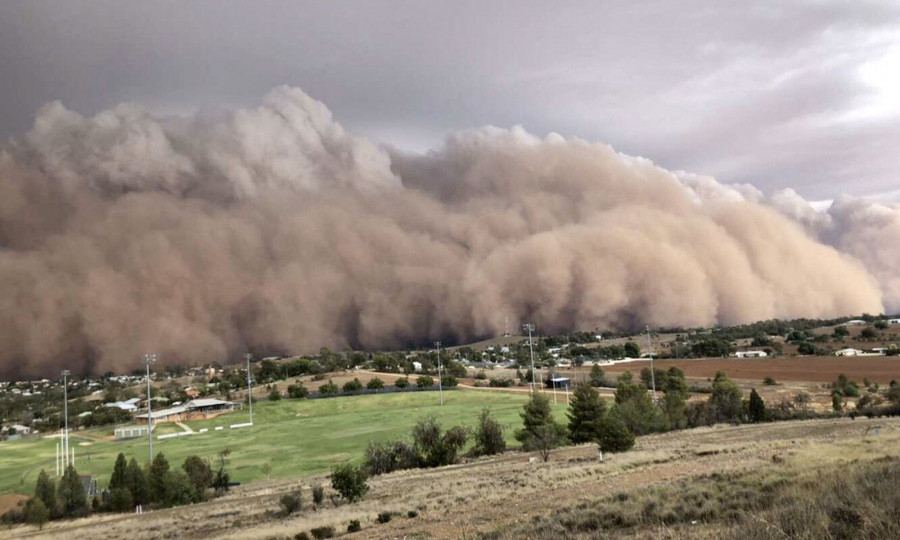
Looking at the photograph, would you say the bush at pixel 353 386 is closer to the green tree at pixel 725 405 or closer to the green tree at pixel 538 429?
the green tree at pixel 538 429

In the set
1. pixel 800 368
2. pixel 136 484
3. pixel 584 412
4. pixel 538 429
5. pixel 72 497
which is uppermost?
pixel 584 412

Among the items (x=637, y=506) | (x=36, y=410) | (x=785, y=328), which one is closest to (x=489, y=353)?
(x=785, y=328)

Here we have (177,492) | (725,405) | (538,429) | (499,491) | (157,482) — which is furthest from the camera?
(725,405)

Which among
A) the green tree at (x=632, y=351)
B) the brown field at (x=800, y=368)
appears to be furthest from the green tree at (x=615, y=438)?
the green tree at (x=632, y=351)

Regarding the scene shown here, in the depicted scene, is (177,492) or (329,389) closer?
(177,492)

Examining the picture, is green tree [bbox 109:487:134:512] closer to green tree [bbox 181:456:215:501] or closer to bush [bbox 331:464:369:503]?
green tree [bbox 181:456:215:501]

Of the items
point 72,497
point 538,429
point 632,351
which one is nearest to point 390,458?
point 538,429

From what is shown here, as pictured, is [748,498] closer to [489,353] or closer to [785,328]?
[489,353]

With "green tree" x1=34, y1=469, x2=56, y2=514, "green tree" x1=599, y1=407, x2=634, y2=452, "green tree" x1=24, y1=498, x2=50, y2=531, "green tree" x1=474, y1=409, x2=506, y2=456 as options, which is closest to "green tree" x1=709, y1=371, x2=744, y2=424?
"green tree" x1=474, y1=409, x2=506, y2=456

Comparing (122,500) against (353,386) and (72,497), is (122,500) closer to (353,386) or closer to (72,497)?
(72,497)
